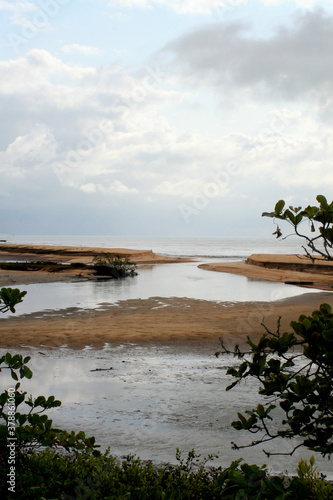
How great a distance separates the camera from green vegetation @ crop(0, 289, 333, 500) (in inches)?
90.4

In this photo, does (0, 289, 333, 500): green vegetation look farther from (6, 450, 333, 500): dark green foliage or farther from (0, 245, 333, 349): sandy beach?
(0, 245, 333, 349): sandy beach

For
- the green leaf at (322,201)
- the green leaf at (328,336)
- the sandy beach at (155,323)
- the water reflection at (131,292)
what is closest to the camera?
the green leaf at (328,336)

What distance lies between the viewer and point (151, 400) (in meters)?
6.69

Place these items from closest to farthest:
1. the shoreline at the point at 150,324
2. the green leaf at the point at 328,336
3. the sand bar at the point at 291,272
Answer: the green leaf at the point at 328,336 < the shoreline at the point at 150,324 < the sand bar at the point at 291,272

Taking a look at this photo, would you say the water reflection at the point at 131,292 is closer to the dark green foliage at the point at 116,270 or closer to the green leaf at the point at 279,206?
the dark green foliage at the point at 116,270

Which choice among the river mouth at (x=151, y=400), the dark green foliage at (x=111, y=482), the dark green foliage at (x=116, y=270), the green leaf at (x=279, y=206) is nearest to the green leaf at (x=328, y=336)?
the green leaf at (x=279, y=206)

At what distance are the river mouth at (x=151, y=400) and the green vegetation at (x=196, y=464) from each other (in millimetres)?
848

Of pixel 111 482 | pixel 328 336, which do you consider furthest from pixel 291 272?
pixel 328 336

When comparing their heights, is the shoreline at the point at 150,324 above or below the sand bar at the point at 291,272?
below

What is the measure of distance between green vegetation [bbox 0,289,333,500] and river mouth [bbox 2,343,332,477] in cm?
85

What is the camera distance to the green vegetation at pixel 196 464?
2.30m

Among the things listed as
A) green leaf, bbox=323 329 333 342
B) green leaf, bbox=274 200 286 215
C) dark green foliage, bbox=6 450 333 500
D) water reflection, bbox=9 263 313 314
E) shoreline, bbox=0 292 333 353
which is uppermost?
green leaf, bbox=274 200 286 215

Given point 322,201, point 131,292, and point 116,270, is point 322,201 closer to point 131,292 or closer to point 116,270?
point 131,292

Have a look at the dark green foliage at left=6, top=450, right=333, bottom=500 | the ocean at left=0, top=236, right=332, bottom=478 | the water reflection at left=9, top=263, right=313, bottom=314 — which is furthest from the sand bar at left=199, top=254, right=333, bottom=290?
the dark green foliage at left=6, top=450, right=333, bottom=500
